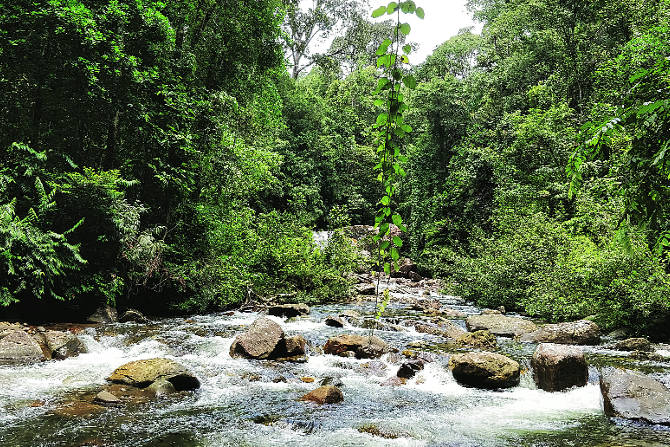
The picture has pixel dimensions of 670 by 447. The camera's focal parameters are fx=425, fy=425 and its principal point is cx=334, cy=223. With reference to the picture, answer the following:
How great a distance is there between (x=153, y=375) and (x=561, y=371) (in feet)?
22.9

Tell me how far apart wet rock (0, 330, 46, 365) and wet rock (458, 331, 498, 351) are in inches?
353

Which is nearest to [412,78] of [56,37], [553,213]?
[56,37]

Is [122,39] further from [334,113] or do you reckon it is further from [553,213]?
[334,113]

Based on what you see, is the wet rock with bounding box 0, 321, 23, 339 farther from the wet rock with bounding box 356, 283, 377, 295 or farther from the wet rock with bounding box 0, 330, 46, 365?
the wet rock with bounding box 356, 283, 377, 295

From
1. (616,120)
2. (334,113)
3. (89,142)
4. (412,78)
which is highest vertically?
(334,113)

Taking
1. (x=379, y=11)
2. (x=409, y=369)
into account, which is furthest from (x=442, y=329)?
(x=379, y=11)

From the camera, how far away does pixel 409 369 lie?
826cm

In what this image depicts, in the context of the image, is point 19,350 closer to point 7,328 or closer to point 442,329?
point 7,328

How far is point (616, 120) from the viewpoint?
2.30 metres

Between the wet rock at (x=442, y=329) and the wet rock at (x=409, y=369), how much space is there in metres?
2.71

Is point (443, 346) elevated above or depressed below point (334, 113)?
below

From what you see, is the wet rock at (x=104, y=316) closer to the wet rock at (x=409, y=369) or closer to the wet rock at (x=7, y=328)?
the wet rock at (x=7, y=328)

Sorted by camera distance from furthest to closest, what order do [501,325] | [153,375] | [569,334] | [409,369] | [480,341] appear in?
[501,325]
[569,334]
[480,341]
[409,369]
[153,375]

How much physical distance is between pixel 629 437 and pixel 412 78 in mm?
6192
